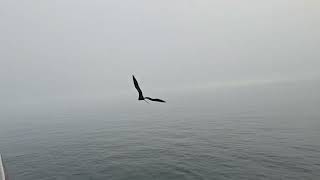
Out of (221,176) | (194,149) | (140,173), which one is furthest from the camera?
(194,149)

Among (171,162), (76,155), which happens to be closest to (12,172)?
(76,155)

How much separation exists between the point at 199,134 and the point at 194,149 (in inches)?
601

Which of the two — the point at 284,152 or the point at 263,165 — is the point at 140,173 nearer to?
the point at 263,165

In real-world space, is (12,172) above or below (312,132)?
below

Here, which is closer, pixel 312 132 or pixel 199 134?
pixel 312 132

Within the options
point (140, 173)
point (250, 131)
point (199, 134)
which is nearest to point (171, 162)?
point (140, 173)

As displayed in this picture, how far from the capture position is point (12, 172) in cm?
4200

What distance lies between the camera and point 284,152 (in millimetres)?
44656

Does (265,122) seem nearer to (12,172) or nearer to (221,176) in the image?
(221,176)

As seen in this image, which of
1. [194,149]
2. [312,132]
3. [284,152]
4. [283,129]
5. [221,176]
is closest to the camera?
[221,176]

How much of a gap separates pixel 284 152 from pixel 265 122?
32988 mm

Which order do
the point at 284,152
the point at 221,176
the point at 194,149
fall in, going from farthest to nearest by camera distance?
1. the point at 194,149
2. the point at 284,152
3. the point at 221,176

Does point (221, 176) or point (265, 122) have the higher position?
point (265, 122)

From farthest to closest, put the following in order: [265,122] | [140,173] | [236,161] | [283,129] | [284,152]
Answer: [265,122] < [283,129] < [284,152] < [236,161] < [140,173]
